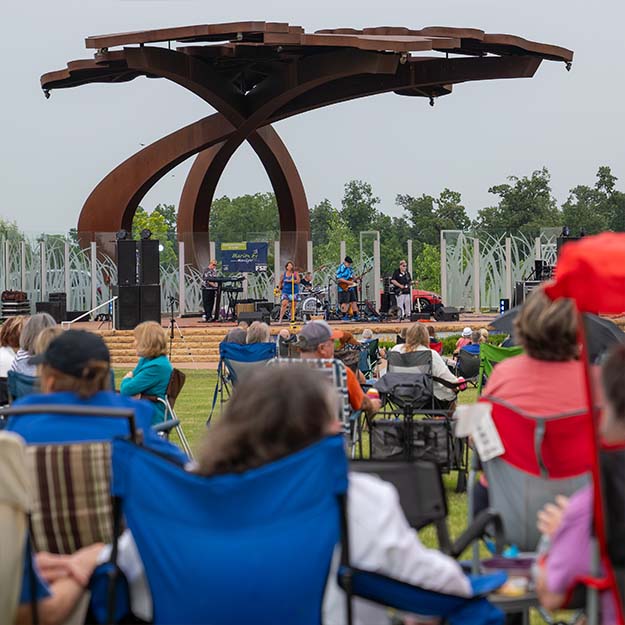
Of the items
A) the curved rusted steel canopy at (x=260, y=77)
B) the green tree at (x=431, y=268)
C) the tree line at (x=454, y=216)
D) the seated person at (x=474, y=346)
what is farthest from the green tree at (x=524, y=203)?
the seated person at (x=474, y=346)

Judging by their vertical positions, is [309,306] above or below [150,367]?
below

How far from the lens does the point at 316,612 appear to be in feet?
9.10

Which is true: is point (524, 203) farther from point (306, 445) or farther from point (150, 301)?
point (306, 445)

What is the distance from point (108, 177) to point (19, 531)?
92.5 feet

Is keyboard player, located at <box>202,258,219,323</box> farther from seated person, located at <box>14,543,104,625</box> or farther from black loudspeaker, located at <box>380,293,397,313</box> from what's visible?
seated person, located at <box>14,543,104,625</box>

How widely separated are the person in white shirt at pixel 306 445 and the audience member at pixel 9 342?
5.08 m

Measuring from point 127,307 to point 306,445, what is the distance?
21.5 metres

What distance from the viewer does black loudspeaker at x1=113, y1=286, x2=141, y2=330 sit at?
23938 millimetres

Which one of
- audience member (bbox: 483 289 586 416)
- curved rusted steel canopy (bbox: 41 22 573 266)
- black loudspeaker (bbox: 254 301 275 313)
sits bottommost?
black loudspeaker (bbox: 254 301 275 313)

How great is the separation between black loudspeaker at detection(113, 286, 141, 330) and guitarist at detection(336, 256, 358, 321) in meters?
4.35

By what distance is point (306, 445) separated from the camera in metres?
2.80

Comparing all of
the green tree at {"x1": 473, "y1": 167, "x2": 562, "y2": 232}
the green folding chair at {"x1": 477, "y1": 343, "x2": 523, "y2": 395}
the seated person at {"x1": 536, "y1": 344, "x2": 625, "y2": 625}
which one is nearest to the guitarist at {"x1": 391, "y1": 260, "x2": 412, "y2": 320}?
the green folding chair at {"x1": 477, "y1": 343, "x2": 523, "y2": 395}

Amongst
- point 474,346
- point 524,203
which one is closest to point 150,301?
point 474,346

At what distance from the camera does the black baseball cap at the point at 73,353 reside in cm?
366
